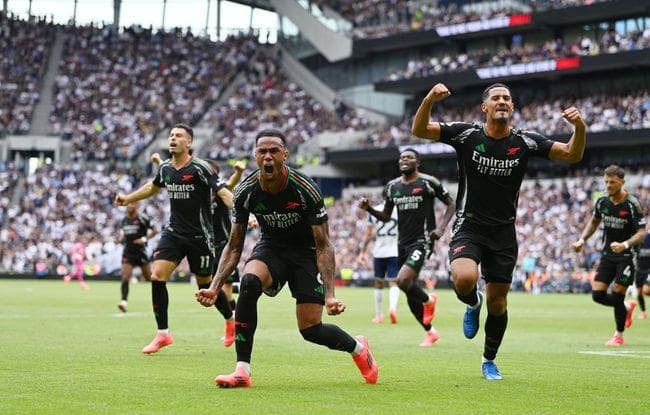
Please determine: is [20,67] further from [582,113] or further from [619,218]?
[619,218]

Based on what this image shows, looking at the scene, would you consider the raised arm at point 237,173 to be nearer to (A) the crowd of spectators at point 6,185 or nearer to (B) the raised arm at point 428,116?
(B) the raised arm at point 428,116

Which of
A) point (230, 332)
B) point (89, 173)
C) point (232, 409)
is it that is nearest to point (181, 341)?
point (230, 332)

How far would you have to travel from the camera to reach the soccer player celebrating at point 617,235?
54.9 feet

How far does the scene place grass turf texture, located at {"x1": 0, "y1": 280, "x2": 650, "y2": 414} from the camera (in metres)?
8.58

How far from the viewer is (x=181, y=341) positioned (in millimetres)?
16094

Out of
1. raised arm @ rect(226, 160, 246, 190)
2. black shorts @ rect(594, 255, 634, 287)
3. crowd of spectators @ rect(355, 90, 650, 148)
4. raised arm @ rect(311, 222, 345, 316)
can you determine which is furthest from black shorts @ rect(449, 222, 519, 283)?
crowd of spectators @ rect(355, 90, 650, 148)

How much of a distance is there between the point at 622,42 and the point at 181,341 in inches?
1722

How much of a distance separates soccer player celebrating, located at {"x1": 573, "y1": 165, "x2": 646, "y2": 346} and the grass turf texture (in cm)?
76

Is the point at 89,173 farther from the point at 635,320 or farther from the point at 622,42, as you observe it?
the point at 635,320

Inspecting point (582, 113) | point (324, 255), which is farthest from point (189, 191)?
point (582, 113)

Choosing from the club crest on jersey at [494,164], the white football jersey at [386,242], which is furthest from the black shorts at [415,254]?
the club crest on jersey at [494,164]

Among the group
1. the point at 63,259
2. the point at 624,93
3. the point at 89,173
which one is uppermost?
the point at 624,93

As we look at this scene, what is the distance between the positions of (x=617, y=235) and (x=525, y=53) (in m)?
43.1

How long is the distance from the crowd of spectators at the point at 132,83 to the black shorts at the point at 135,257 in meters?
38.7
